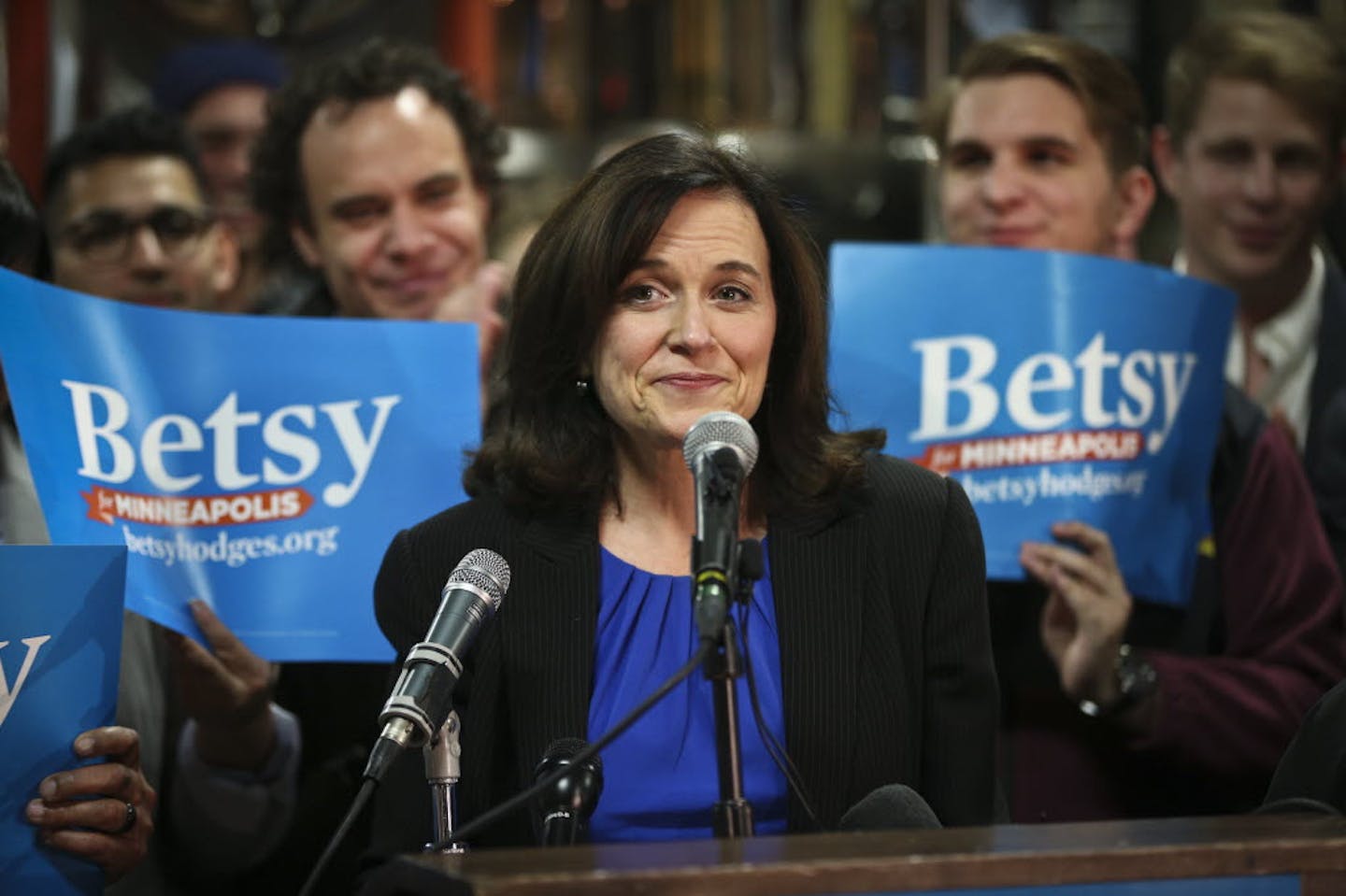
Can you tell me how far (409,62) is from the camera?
4637 millimetres

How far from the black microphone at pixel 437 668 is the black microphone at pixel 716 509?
311 millimetres

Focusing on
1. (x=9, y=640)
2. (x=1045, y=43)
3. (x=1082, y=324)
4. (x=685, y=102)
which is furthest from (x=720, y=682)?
(x=685, y=102)

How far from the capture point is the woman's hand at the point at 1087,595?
12.1 ft

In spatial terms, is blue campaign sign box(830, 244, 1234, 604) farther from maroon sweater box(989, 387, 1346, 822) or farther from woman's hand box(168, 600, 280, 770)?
woman's hand box(168, 600, 280, 770)

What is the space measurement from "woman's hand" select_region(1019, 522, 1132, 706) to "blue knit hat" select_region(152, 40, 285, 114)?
3.17 m

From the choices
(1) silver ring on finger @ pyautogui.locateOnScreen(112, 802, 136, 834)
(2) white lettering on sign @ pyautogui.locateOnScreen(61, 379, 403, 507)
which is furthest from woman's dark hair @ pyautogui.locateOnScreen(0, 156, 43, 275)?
(1) silver ring on finger @ pyautogui.locateOnScreen(112, 802, 136, 834)

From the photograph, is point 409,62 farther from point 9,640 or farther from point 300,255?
point 9,640

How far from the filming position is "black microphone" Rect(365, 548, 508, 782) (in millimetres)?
2271

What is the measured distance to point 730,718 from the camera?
90.2 inches

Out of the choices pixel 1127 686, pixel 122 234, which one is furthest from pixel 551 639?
pixel 122 234

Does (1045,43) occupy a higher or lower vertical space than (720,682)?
higher

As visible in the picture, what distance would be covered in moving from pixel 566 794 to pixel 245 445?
58.2 inches

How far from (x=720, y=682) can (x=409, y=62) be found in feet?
8.96

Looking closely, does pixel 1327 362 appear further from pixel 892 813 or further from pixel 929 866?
pixel 929 866
